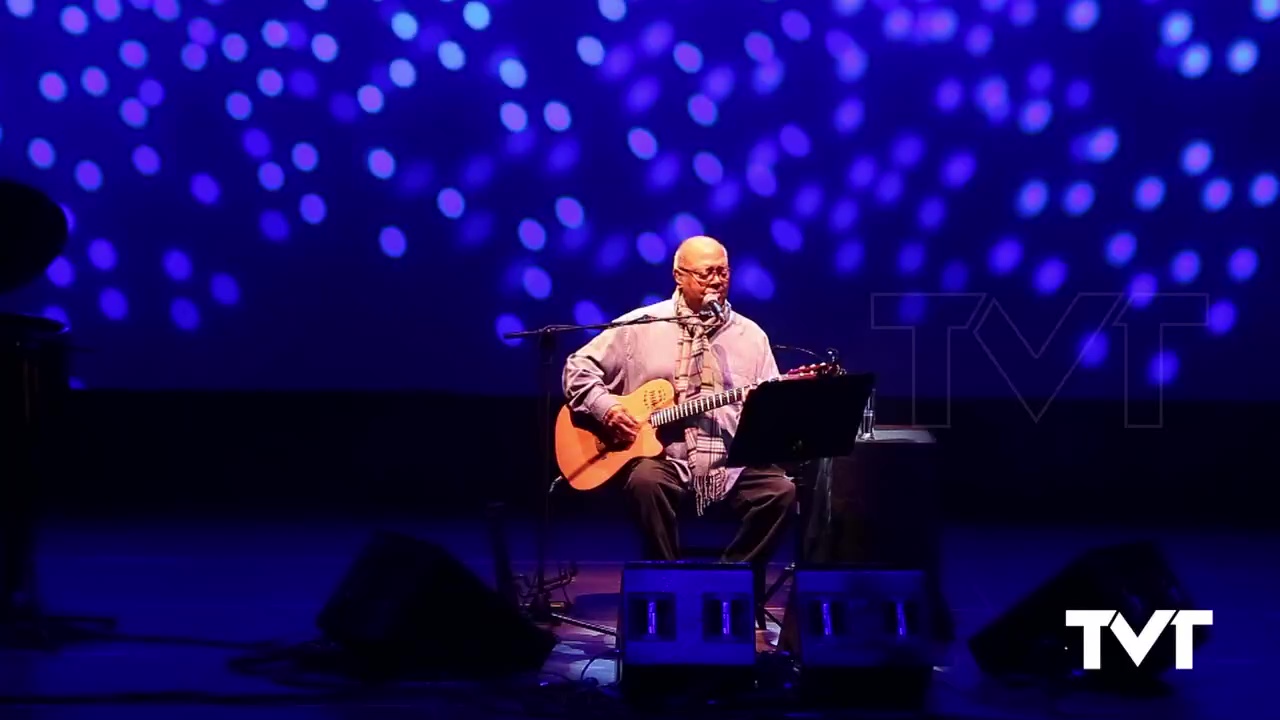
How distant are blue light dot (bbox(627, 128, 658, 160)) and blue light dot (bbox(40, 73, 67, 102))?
226cm

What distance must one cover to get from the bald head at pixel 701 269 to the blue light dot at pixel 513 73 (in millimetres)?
1624

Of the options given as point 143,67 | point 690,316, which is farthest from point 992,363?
point 143,67

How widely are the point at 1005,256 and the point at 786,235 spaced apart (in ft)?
2.87

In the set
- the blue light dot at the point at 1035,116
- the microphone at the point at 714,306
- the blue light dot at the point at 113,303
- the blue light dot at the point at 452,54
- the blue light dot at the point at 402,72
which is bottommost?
the microphone at the point at 714,306

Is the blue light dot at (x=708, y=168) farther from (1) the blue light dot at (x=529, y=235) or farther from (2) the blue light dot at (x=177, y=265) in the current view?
(2) the blue light dot at (x=177, y=265)

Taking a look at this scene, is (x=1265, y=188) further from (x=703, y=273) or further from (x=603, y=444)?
(x=603, y=444)

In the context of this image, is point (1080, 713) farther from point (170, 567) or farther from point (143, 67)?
point (143, 67)

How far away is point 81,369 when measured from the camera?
5629 millimetres

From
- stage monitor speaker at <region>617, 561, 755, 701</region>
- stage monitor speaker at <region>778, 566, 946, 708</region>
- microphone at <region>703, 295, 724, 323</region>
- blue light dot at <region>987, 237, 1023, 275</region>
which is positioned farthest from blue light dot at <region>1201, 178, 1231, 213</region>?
stage monitor speaker at <region>617, 561, 755, 701</region>

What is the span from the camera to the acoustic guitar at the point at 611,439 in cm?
407

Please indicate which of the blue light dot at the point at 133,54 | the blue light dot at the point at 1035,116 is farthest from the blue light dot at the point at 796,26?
the blue light dot at the point at 133,54

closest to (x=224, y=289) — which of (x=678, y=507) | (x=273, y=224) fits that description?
(x=273, y=224)

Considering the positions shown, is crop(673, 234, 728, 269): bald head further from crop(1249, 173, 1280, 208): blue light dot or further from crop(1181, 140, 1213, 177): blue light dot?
crop(1249, 173, 1280, 208): blue light dot

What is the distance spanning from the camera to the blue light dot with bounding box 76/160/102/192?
5.53 meters
